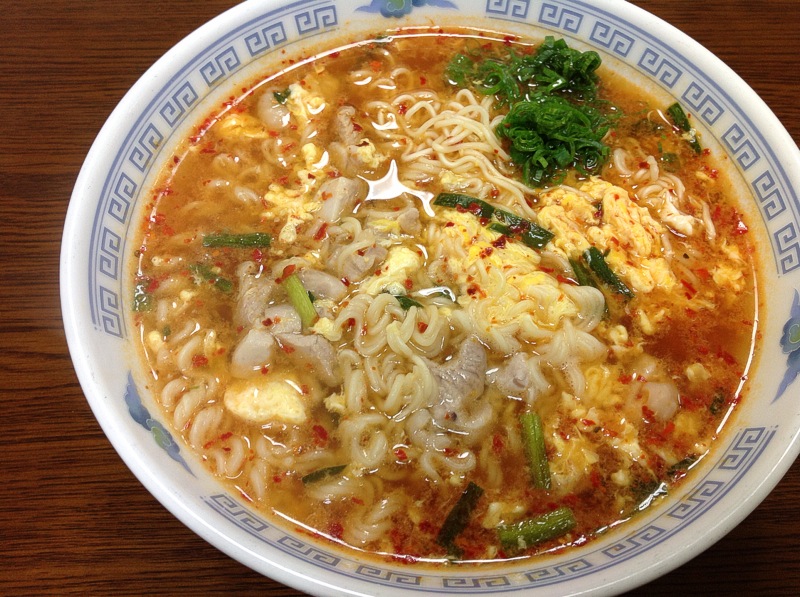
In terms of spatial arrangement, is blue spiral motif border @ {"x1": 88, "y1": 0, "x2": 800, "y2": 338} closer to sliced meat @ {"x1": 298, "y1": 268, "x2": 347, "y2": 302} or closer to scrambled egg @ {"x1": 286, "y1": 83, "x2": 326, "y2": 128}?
scrambled egg @ {"x1": 286, "y1": 83, "x2": 326, "y2": 128}

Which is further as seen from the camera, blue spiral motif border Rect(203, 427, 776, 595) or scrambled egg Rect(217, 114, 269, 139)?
scrambled egg Rect(217, 114, 269, 139)

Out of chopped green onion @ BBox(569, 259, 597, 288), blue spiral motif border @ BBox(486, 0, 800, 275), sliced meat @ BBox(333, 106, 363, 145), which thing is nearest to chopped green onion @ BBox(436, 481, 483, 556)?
chopped green onion @ BBox(569, 259, 597, 288)

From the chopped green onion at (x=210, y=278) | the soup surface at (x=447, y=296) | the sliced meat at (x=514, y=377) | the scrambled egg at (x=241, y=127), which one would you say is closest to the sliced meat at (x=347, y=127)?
the soup surface at (x=447, y=296)

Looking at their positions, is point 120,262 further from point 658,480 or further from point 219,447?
point 658,480

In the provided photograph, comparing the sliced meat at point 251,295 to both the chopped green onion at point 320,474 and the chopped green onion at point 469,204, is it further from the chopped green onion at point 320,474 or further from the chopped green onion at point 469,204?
the chopped green onion at point 469,204

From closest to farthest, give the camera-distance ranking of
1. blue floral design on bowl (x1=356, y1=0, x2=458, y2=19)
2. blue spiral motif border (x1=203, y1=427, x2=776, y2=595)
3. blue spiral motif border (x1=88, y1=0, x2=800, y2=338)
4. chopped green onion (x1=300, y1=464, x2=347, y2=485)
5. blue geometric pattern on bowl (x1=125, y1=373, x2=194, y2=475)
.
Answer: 1. blue spiral motif border (x1=203, y1=427, x2=776, y2=595)
2. blue geometric pattern on bowl (x1=125, y1=373, x2=194, y2=475)
3. chopped green onion (x1=300, y1=464, x2=347, y2=485)
4. blue spiral motif border (x1=88, y1=0, x2=800, y2=338)
5. blue floral design on bowl (x1=356, y1=0, x2=458, y2=19)

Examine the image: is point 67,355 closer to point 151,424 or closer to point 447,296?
point 151,424
